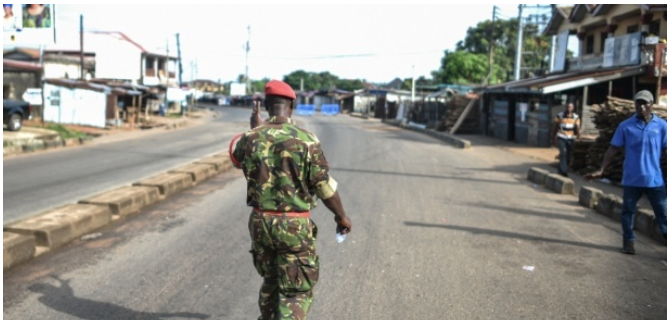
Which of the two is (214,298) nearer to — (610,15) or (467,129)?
(610,15)

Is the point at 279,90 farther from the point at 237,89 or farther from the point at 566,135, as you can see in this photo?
the point at 237,89

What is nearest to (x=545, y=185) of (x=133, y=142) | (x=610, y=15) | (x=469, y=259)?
(x=469, y=259)

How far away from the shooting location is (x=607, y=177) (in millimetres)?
13078

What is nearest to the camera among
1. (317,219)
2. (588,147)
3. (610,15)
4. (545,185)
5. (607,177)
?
(317,219)

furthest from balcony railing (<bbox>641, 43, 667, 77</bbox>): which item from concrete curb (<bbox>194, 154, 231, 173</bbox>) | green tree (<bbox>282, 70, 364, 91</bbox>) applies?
green tree (<bbox>282, 70, 364, 91</bbox>)

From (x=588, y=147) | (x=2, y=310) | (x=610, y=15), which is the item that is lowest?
(x=2, y=310)

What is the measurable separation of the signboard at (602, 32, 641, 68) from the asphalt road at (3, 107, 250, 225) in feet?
45.9

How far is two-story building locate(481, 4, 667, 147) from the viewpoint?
1930 cm

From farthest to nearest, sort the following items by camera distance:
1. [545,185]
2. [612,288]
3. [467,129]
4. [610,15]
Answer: [467,129], [610,15], [545,185], [612,288]

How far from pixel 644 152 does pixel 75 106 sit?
96.2 feet

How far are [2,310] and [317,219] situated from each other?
4.29 metres

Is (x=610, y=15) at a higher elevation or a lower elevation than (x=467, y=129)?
higher

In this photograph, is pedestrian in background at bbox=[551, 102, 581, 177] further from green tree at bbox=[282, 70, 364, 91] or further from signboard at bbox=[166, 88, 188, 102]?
green tree at bbox=[282, 70, 364, 91]

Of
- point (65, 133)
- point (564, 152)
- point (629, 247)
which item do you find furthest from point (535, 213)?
point (65, 133)
